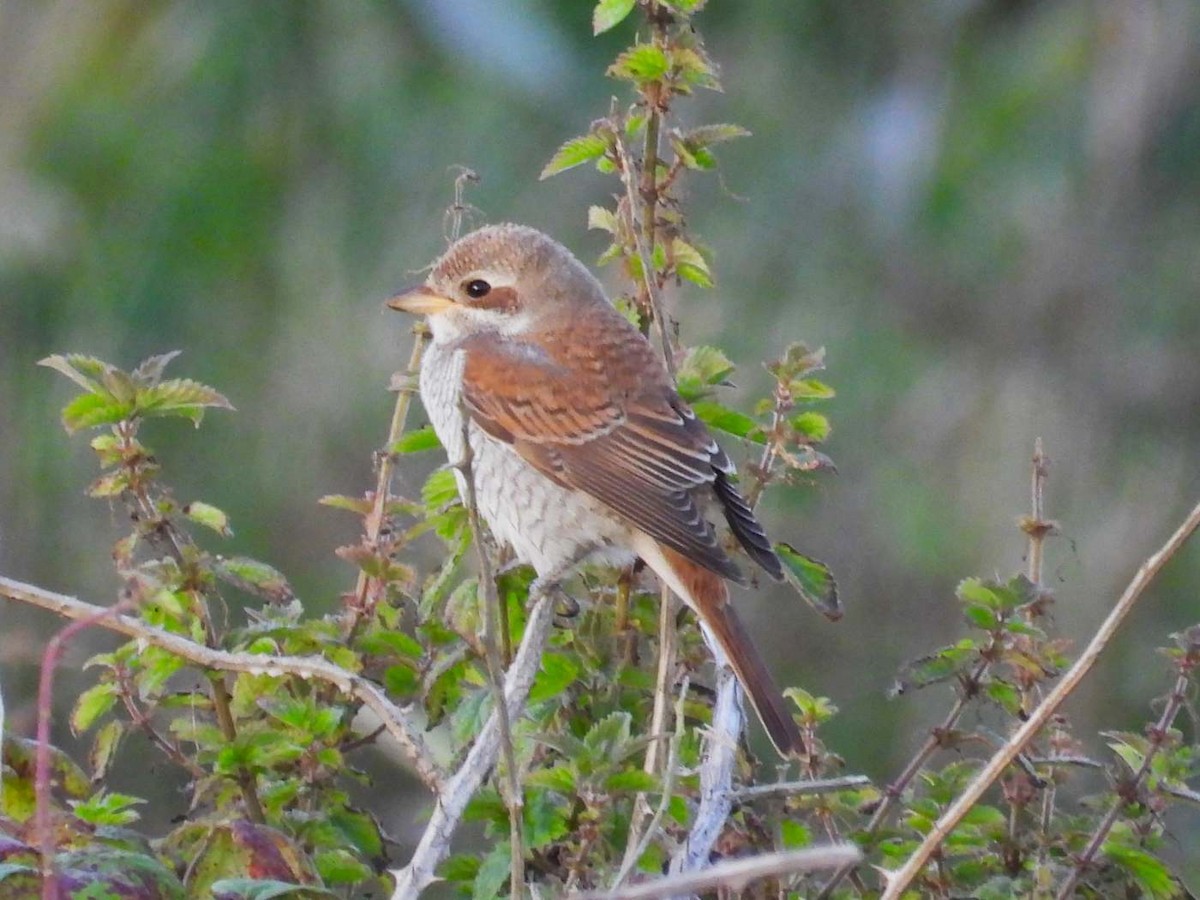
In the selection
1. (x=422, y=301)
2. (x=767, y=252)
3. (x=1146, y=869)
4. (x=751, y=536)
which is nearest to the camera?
(x=1146, y=869)

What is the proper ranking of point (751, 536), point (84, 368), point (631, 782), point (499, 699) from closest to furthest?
point (499, 699) < point (631, 782) < point (84, 368) < point (751, 536)

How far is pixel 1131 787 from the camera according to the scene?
213 centimetres

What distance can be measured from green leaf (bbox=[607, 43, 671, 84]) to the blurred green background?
208 centimetres

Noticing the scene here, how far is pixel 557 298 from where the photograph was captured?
346 cm

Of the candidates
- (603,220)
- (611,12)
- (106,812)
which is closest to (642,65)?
(611,12)

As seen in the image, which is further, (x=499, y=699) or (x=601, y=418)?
(x=601, y=418)

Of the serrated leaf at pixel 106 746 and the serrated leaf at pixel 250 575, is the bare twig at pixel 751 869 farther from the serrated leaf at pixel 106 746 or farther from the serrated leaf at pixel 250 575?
the serrated leaf at pixel 106 746

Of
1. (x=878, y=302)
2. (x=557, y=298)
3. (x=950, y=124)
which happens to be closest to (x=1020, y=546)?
(x=878, y=302)

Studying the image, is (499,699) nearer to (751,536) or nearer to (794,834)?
(794,834)

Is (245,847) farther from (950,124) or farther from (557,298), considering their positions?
(950,124)

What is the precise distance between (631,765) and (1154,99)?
11.5 feet

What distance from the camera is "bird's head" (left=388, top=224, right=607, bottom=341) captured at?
341 cm

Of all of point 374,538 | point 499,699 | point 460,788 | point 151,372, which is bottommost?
point 460,788

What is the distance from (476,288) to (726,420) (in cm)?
106
